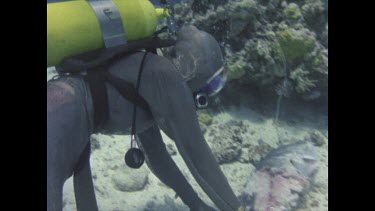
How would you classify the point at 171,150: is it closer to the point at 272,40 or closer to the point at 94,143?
the point at 94,143

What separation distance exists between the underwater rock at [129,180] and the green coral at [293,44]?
2591 millimetres

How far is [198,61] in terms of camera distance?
8.38 ft

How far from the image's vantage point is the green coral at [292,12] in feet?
16.3

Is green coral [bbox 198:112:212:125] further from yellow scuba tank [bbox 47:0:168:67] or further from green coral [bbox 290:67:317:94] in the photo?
yellow scuba tank [bbox 47:0:168:67]

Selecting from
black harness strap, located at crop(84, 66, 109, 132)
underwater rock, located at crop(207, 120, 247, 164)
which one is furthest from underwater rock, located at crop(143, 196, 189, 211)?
black harness strap, located at crop(84, 66, 109, 132)

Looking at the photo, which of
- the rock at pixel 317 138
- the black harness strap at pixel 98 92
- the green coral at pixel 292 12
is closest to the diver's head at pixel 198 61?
the black harness strap at pixel 98 92

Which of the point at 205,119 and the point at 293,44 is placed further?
the point at 205,119

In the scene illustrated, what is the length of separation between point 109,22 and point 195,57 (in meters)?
0.72

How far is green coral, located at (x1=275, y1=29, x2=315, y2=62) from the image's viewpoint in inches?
183

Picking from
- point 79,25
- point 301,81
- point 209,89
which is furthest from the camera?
point 301,81

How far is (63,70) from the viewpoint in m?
2.30

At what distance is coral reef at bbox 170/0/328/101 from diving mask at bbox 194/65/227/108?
6.91ft

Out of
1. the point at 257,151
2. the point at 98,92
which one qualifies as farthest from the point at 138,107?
the point at 257,151
